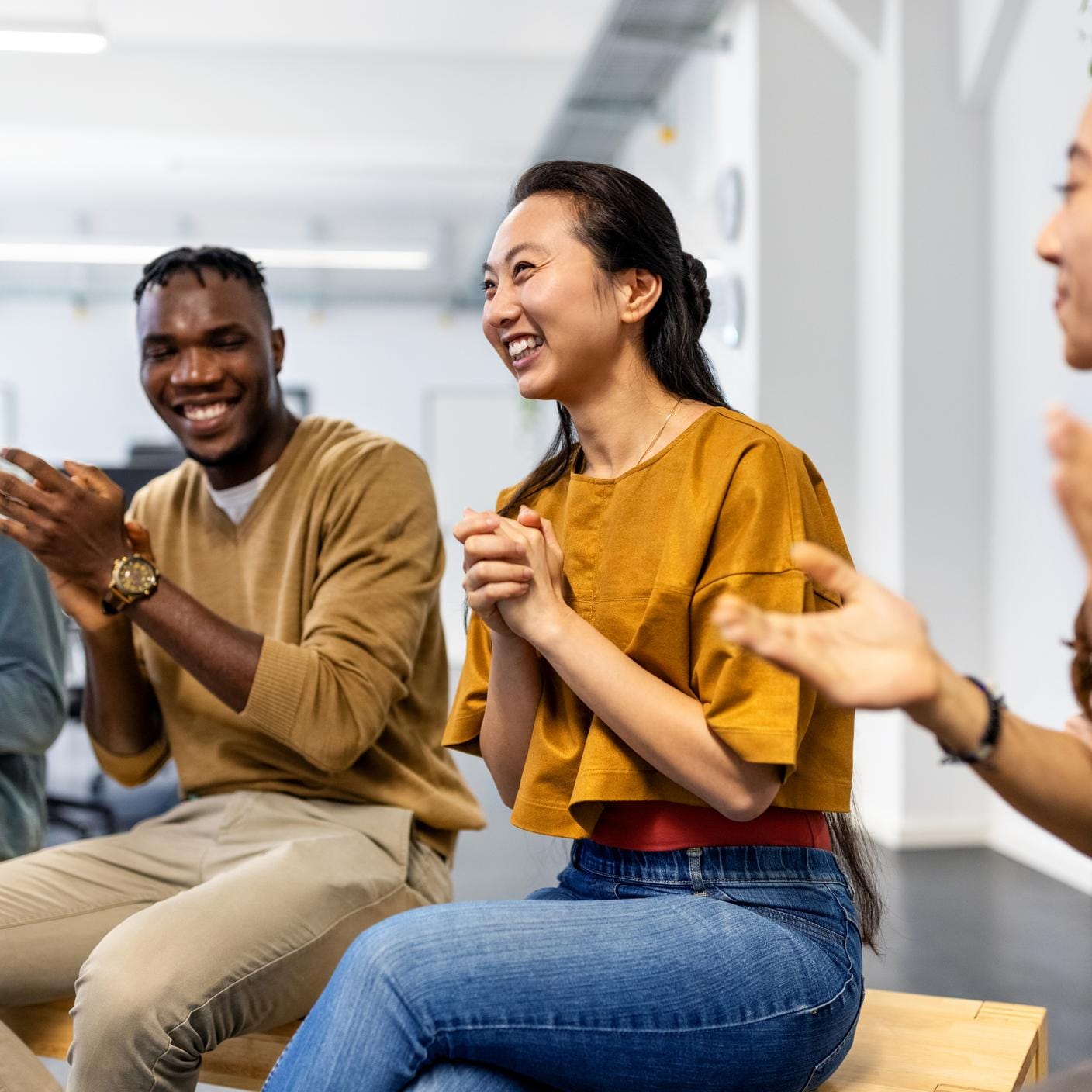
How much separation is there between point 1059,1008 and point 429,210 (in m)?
9.72

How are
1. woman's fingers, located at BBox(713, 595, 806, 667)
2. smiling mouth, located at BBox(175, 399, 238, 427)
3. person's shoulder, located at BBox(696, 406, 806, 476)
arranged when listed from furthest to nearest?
1. smiling mouth, located at BBox(175, 399, 238, 427)
2. person's shoulder, located at BBox(696, 406, 806, 476)
3. woman's fingers, located at BBox(713, 595, 806, 667)

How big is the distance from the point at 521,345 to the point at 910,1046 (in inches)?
36.3

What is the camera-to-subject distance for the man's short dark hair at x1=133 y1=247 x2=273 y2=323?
2025 millimetres

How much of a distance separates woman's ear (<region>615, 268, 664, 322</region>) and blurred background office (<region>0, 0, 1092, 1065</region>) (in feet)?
5.88

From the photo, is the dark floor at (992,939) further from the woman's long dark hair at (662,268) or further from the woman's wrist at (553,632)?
the woman's wrist at (553,632)

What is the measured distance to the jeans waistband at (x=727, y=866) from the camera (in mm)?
1284

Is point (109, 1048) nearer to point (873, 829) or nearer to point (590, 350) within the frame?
point (590, 350)

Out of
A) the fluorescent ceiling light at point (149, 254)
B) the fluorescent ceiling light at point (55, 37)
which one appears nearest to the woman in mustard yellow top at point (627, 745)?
the fluorescent ceiling light at point (55, 37)

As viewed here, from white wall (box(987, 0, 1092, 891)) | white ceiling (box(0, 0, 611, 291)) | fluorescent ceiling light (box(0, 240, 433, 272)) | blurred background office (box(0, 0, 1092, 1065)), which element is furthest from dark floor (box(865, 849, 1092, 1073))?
fluorescent ceiling light (box(0, 240, 433, 272))

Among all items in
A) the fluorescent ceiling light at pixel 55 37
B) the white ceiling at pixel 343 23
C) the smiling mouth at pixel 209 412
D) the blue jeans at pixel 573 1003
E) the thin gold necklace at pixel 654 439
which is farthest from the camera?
the white ceiling at pixel 343 23

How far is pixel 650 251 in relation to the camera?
1.50 metres

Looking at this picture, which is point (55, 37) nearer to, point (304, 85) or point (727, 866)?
point (304, 85)

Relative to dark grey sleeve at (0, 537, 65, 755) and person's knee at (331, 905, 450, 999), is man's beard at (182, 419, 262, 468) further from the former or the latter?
person's knee at (331, 905, 450, 999)

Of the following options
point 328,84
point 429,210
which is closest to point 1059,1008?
point 328,84
